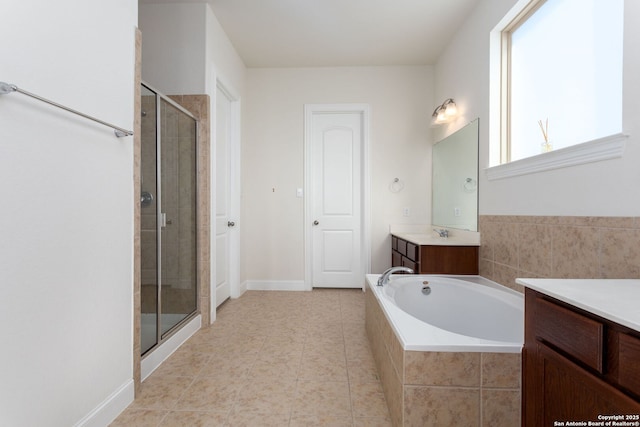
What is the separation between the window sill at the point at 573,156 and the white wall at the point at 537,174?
3 cm

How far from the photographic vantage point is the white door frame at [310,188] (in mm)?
3676

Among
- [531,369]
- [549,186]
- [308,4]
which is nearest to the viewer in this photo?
[531,369]

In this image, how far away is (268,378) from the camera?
5.89 ft

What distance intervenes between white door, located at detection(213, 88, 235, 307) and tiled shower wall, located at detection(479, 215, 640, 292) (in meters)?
2.38

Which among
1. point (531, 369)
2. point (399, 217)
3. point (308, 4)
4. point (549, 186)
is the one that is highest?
point (308, 4)

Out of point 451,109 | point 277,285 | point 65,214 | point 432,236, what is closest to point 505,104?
point 451,109

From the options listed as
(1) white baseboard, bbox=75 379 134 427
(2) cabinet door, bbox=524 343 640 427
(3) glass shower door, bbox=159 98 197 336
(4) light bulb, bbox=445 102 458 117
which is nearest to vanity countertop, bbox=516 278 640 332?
(2) cabinet door, bbox=524 343 640 427

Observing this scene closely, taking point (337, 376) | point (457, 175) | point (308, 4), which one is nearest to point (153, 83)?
point (308, 4)

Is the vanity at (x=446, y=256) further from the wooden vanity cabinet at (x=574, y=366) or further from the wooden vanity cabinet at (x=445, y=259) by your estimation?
the wooden vanity cabinet at (x=574, y=366)

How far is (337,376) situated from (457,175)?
2160mm

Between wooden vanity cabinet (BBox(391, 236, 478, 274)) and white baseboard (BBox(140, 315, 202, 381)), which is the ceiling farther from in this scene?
white baseboard (BBox(140, 315, 202, 381))

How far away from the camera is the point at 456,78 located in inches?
117

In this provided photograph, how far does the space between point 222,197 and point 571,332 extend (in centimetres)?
291

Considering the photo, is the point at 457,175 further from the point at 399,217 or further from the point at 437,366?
the point at 437,366
